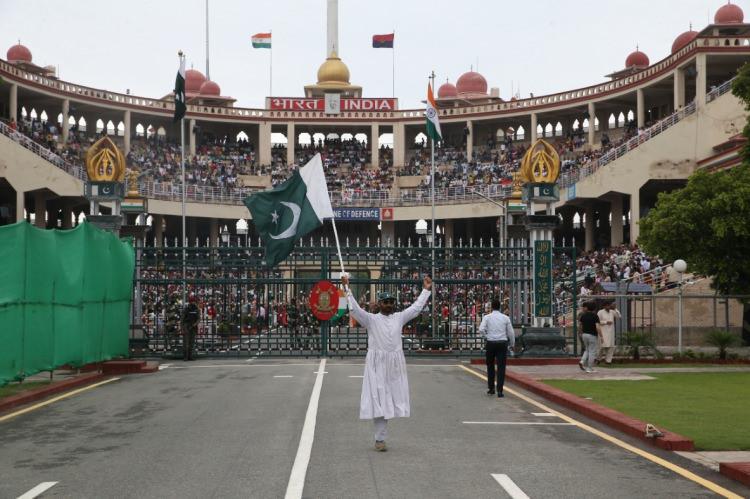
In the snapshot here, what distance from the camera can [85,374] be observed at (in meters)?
20.5

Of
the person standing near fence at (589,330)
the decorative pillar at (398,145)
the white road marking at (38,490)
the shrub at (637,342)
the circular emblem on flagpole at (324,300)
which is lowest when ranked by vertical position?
the white road marking at (38,490)

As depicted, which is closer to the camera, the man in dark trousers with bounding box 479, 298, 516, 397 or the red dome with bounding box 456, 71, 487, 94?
the man in dark trousers with bounding box 479, 298, 516, 397

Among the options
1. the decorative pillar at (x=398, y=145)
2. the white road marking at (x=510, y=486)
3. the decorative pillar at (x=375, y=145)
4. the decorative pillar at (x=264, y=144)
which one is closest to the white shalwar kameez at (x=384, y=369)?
the white road marking at (x=510, y=486)

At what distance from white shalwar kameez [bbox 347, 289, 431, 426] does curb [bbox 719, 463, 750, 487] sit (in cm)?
342

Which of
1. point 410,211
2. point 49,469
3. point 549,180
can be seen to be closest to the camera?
point 49,469

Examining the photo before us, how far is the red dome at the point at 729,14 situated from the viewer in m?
58.2

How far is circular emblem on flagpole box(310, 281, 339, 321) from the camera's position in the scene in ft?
71.8

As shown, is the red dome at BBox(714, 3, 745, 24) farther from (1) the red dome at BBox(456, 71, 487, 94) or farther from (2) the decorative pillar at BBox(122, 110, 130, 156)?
(2) the decorative pillar at BBox(122, 110, 130, 156)

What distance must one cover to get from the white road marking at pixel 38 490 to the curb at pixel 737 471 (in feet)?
20.5

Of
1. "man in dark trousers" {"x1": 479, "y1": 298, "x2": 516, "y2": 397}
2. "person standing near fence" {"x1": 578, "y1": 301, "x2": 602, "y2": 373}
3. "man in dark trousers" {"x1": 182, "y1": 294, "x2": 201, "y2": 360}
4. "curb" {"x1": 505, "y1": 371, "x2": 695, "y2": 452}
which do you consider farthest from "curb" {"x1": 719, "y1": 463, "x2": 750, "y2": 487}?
"man in dark trousers" {"x1": 182, "y1": 294, "x2": 201, "y2": 360}

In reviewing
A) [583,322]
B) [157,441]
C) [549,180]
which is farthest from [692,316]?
[157,441]

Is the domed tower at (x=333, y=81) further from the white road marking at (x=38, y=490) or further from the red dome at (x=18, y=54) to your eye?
the white road marking at (x=38, y=490)

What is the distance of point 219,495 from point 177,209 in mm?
56019

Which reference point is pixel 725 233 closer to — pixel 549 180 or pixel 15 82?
pixel 549 180
